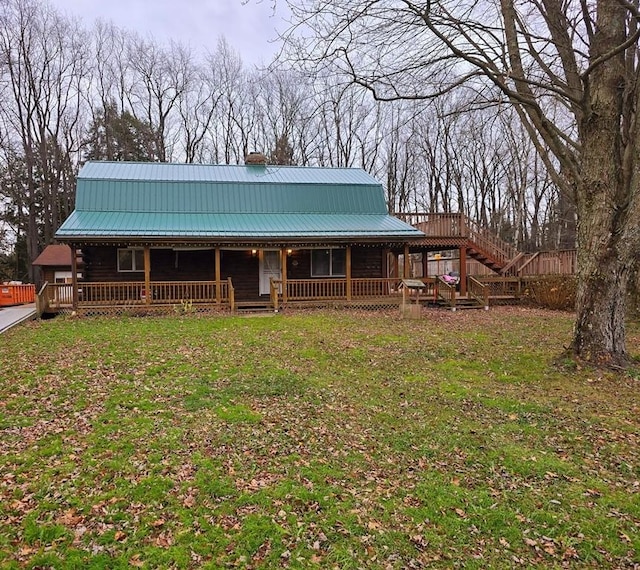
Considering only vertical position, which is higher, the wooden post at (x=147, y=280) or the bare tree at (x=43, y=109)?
the bare tree at (x=43, y=109)

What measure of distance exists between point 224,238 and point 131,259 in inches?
173

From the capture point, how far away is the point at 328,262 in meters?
19.2

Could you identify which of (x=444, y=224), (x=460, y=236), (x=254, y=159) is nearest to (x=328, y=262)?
(x=444, y=224)

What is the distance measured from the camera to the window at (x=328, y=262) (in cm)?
1908

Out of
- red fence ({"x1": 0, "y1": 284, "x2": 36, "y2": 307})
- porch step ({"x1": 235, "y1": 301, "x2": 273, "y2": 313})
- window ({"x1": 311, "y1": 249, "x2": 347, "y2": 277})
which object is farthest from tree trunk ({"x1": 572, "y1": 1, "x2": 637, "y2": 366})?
red fence ({"x1": 0, "y1": 284, "x2": 36, "y2": 307})

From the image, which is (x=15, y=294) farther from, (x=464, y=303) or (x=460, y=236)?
(x=460, y=236)

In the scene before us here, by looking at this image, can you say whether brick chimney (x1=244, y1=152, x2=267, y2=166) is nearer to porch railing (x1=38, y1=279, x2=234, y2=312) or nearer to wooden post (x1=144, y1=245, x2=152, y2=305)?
porch railing (x1=38, y1=279, x2=234, y2=312)

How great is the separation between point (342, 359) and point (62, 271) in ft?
74.1

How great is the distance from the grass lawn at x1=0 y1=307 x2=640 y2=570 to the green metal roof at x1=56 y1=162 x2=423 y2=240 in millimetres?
8430

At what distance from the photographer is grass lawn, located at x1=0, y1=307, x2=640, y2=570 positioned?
10.9ft

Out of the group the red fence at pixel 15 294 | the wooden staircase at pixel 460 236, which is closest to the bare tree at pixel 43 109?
the red fence at pixel 15 294

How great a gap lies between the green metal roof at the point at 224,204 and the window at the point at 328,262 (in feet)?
4.49

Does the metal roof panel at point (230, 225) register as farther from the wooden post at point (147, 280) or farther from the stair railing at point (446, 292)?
the stair railing at point (446, 292)

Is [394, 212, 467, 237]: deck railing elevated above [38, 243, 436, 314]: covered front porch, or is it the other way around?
[394, 212, 467, 237]: deck railing
